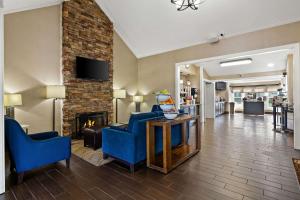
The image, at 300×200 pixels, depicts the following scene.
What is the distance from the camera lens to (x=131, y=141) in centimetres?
259

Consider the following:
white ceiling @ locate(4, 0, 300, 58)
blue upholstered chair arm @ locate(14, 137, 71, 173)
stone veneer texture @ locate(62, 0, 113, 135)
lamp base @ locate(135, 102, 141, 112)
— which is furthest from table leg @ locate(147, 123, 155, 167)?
lamp base @ locate(135, 102, 141, 112)

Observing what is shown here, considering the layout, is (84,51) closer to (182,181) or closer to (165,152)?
(165,152)

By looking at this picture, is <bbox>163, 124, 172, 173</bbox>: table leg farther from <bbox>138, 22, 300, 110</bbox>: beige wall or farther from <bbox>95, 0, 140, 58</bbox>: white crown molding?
<bbox>95, 0, 140, 58</bbox>: white crown molding

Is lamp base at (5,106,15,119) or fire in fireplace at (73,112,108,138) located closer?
lamp base at (5,106,15,119)

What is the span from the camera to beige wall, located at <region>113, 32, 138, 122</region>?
246 inches

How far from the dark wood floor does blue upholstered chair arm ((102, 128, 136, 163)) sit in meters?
0.23

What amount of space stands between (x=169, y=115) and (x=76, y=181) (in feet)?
5.70

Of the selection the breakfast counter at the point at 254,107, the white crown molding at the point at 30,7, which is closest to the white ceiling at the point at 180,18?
the white crown molding at the point at 30,7

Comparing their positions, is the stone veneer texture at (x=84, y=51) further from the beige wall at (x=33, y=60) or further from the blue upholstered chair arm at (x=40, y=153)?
the blue upholstered chair arm at (x=40, y=153)

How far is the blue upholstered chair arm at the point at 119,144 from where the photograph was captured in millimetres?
2602

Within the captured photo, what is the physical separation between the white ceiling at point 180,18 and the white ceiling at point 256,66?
1714mm

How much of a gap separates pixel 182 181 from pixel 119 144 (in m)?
1.15

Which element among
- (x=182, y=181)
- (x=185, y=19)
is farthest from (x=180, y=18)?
(x=182, y=181)

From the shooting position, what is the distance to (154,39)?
5.83m
